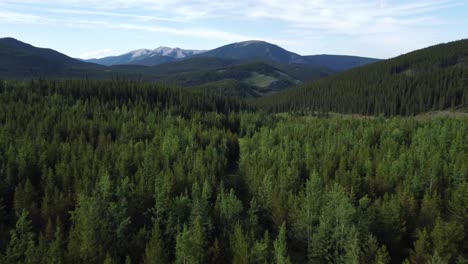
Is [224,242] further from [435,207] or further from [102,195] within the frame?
[435,207]

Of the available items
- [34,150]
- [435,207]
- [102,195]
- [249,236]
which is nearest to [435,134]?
[435,207]

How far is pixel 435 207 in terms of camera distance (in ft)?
238

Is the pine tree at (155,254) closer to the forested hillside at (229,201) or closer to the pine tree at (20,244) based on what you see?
the forested hillside at (229,201)

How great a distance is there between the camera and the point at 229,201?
232 feet

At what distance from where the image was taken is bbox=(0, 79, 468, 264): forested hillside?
197 feet

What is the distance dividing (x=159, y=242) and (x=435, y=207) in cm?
5087

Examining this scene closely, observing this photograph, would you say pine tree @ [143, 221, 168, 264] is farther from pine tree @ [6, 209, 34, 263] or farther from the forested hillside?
pine tree @ [6, 209, 34, 263]

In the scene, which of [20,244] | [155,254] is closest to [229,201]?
[155,254]

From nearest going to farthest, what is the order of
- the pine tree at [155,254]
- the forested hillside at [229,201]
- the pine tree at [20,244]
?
the pine tree at [155,254] → the pine tree at [20,244] → the forested hillside at [229,201]

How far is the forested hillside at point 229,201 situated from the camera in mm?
60094

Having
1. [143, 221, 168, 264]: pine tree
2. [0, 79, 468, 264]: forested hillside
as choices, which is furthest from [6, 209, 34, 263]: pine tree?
[143, 221, 168, 264]: pine tree

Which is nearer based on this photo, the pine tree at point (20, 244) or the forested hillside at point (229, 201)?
the pine tree at point (20, 244)

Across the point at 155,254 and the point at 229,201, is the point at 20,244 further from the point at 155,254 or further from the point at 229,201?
the point at 229,201

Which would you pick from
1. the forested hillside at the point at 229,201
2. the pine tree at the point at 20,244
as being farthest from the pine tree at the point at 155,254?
the pine tree at the point at 20,244
